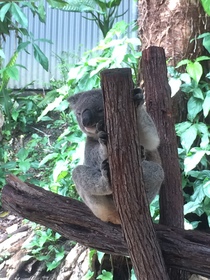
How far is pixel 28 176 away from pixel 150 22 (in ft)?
6.11

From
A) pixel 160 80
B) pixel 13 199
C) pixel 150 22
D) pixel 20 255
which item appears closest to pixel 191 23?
pixel 150 22

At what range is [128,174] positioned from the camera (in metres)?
1.59

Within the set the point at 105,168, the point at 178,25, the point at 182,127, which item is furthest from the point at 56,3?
the point at 105,168

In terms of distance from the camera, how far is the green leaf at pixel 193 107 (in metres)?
3.15

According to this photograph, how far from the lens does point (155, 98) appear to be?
230 centimetres

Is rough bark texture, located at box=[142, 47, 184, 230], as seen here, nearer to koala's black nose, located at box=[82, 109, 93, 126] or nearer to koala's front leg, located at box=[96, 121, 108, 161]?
koala's black nose, located at box=[82, 109, 93, 126]

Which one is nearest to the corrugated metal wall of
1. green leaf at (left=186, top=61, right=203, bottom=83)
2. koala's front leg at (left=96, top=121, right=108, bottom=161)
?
green leaf at (left=186, top=61, right=203, bottom=83)

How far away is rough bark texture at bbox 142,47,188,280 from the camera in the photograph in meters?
2.21

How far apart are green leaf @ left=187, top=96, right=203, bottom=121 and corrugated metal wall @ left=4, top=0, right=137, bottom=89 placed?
107 inches

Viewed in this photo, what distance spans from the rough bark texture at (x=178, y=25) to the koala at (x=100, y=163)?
1387mm

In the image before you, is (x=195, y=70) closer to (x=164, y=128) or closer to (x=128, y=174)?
(x=164, y=128)

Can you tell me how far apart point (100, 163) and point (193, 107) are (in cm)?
134

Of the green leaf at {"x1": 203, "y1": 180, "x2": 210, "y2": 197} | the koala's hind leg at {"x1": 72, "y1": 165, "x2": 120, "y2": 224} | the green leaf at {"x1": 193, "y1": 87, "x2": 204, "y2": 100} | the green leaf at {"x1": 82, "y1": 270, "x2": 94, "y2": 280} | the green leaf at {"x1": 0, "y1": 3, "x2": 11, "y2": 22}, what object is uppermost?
the green leaf at {"x1": 0, "y1": 3, "x2": 11, "y2": 22}

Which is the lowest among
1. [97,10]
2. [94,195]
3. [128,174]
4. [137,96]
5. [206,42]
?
[94,195]
